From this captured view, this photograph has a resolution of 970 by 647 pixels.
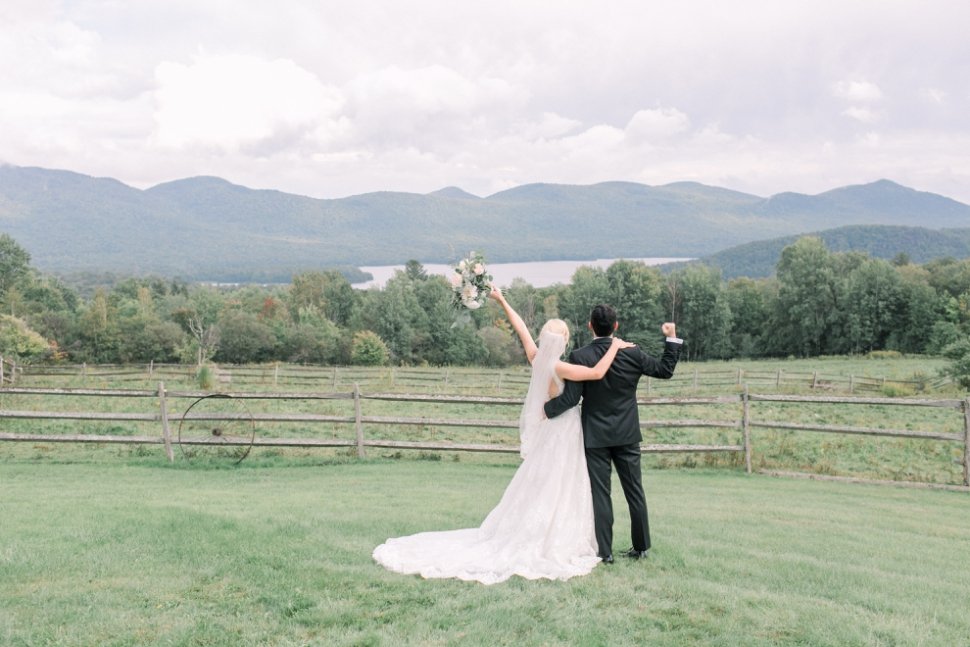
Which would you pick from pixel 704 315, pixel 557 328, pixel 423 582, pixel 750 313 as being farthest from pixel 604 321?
pixel 750 313

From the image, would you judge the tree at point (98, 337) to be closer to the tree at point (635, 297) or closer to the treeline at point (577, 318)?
the treeline at point (577, 318)

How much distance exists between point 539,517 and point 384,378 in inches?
1256

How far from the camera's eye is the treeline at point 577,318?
62.7 metres

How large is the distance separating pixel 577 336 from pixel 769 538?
67086mm

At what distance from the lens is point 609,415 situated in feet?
17.8

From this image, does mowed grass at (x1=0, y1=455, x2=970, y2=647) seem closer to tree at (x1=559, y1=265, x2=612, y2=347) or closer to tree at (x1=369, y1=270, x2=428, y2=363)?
tree at (x1=369, y1=270, x2=428, y2=363)

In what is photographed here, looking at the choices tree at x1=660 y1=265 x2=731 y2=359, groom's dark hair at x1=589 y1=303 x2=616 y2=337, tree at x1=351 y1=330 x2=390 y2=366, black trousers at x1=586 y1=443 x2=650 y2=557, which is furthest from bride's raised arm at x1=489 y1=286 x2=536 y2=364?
tree at x1=660 y1=265 x2=731 y2=359

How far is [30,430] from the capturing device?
53.9ft

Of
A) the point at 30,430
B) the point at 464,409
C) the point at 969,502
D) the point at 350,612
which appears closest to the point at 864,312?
the point at 464,409

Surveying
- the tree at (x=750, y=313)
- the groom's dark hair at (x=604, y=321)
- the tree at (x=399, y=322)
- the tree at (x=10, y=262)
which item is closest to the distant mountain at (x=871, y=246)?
the tree at (x=750, y=313)

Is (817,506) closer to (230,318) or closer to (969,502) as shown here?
(969,502)

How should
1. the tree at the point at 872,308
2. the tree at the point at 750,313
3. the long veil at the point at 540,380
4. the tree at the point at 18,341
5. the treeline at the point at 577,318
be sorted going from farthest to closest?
the tree at the point at 750,313, the tree at the point at 872,308, the treeline at the point at 577,318, the tree at the point at 18,341, the long veil at the point at 540,380

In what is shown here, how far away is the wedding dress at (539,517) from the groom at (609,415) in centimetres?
9

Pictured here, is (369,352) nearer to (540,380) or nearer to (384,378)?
(384,378)
